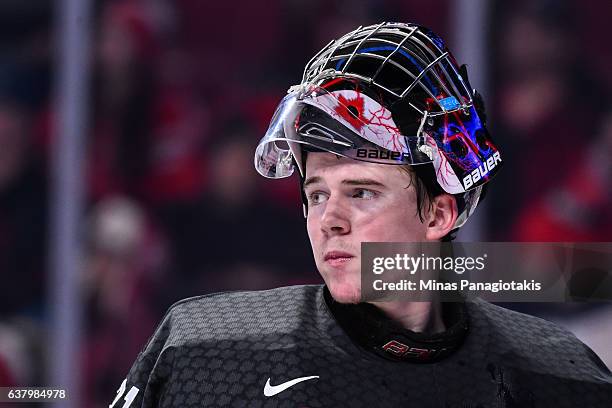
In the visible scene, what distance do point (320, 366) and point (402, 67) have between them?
316mm

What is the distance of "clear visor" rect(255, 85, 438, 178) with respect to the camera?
108cm

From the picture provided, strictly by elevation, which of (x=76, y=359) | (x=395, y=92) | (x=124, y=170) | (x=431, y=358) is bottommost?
(x=76, y=359)

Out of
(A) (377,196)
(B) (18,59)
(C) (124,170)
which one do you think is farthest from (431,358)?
(B) (18,59)

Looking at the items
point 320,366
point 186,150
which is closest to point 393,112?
point 320,366

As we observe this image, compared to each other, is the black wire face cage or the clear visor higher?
the black wire face cage

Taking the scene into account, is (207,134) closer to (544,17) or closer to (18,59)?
(18,59)

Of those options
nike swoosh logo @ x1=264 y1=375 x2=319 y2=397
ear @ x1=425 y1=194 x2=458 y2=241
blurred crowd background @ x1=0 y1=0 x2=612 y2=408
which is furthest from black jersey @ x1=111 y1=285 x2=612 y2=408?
blurred crowd background @ x1=0 y1=0 x2=612 y2=408

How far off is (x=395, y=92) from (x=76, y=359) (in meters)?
0.75

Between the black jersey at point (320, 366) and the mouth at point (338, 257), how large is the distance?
0.30 ft

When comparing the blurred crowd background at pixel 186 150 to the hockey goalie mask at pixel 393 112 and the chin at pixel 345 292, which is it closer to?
the hockey goalie mask at pixel 393 112

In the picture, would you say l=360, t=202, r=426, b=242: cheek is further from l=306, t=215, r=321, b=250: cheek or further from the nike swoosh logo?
the nike swoosh logo

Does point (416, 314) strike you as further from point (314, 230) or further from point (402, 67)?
point (402, 67)

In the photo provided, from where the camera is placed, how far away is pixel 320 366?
111cm

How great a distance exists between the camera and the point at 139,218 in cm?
167
